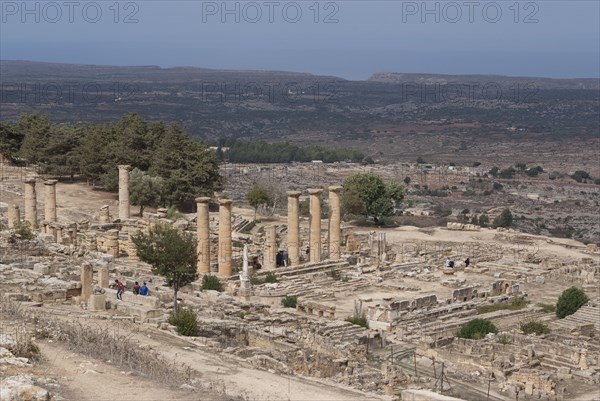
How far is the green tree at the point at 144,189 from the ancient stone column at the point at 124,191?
307 cm

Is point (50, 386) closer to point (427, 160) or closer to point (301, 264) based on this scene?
point (301, 264)

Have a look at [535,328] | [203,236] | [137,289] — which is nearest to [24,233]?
[203,236]

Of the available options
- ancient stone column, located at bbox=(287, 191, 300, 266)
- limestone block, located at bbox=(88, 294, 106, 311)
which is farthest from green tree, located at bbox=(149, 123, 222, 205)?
limestone block, located at bbox=(88, 294, 106, 311)

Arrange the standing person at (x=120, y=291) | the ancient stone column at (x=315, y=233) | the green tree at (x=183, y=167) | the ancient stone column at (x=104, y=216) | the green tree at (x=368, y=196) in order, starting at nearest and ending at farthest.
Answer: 1. the standing person at (x=120, y=291)
2. the ancient stone column at (x=315, y=233)
3. the ancient stone column at (x=104, y=216)
4. the green tree at (x=183, y=167)
5. the green tree at (x=368, y=196)

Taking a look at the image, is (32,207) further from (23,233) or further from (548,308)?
(548,308)

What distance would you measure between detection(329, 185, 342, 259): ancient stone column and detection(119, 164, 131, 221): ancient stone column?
957 centimetres

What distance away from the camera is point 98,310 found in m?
25.5

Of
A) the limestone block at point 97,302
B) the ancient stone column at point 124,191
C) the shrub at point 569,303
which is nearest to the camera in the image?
the limestone block at point 97,302

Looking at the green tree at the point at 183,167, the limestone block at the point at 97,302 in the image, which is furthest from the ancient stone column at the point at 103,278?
the green tree at the point at 183,167

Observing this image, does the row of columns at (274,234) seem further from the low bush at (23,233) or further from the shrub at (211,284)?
the low bush at (23,233)

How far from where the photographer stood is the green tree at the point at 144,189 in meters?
50.2

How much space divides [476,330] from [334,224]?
1269cm

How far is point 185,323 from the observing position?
2431cm

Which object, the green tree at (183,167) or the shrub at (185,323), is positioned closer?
the shrub at (185,323)
